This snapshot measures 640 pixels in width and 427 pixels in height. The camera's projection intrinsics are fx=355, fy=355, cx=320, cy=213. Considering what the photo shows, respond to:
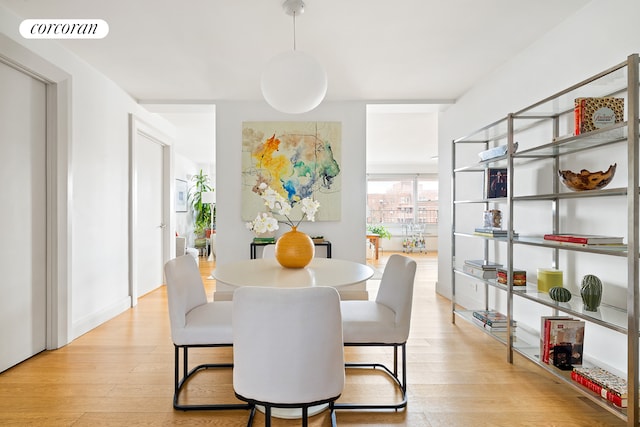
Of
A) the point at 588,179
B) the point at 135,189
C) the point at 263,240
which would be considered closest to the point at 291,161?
the point at 263,240

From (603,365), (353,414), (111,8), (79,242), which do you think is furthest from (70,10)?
(603,365)

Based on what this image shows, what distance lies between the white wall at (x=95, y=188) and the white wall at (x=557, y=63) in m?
3.61

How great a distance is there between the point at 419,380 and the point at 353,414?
1.88 ft

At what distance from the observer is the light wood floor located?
69.6 inches

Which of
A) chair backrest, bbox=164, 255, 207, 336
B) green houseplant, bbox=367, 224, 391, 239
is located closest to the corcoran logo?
chair backrest, bbox=164, 255, 207, 336

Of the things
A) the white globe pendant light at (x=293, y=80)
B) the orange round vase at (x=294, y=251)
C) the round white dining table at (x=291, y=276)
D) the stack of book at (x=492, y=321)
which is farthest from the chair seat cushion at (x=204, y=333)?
the stack of book at (x=492, y=321)

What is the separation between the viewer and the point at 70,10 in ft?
7.59

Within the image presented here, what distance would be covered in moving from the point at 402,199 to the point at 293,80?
27.1ft

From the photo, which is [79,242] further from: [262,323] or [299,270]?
[262,323]

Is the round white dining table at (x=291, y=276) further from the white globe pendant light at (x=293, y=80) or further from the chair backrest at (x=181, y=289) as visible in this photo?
the white globe pendant light at (x=293, y=80)

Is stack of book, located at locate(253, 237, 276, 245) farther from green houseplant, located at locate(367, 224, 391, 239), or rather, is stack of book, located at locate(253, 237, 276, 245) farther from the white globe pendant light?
green houseplant, located at locate(367, 224, 391, 239)

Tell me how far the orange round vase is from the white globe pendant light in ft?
Answer: 2.59

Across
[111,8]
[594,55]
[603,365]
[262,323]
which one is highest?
[111,8]

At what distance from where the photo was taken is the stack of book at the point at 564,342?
2.05 m
